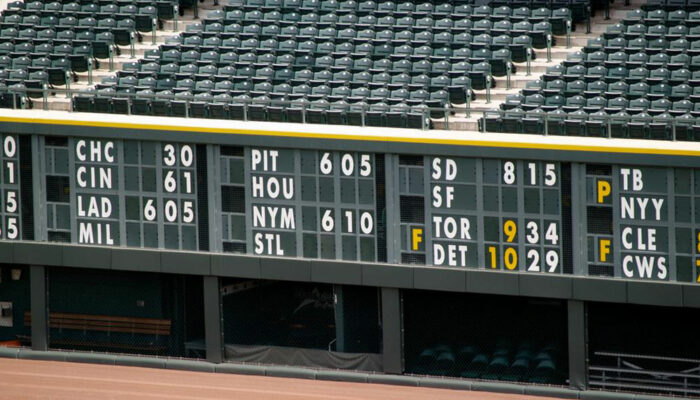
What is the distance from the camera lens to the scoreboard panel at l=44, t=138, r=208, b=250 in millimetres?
31656

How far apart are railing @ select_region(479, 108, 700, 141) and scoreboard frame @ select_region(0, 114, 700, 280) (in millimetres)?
326

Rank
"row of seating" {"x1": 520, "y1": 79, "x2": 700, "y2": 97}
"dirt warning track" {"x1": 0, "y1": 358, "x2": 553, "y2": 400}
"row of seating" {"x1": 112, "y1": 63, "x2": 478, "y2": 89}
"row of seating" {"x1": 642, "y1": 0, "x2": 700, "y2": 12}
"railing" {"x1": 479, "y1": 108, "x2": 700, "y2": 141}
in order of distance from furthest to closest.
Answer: "row of seating" {"x1": 642, "y1": 0, "x2": 700, "y2": 12}
"row of seating" {"x1": 112, "y1": 63, "x2": 478, "y2": 89}
"row of seating" {"x1": 520, "y1": 79, "x2": 700, "y2": 97}
"dirt warning track" {"x1": 0, "y1": 358, "x2": 553, "y2": 400}
"railing" {"x1": 479, "y1": 108, "x2": 700, "y2": 141}

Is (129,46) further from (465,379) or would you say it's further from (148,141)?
(465,379)

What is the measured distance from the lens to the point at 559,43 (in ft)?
117

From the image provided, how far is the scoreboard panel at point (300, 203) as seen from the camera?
30641mm

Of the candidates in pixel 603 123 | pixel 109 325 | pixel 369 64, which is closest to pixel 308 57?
pixel 369 64

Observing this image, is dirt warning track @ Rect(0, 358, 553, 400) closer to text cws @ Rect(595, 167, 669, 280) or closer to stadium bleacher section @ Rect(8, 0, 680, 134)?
text cws @ Rect(595, 167, 669, 280)

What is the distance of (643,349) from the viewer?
30.3 metres

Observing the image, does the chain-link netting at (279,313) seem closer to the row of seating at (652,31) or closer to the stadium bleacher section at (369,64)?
the stadium bleacher section at (369,64)

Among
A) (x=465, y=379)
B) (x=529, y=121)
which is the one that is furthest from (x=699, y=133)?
(x=465, y=379)

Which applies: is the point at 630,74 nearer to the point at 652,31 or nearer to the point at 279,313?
the point at 652,31

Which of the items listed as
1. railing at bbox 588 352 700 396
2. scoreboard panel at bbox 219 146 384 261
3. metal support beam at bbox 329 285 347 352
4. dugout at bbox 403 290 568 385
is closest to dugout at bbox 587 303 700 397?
railing at bbox 588 352 700 396

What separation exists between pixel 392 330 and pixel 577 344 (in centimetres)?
348

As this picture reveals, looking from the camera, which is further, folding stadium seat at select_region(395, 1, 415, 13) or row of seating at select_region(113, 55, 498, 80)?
folding stadium seat at select_region(395, 1, 415, 13)
